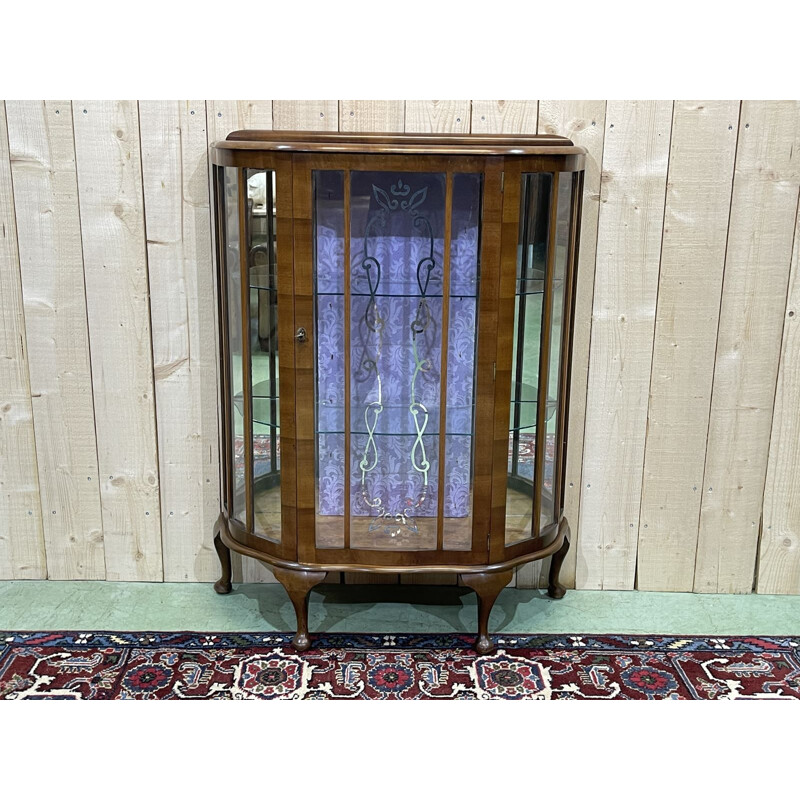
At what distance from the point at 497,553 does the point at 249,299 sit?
90cm

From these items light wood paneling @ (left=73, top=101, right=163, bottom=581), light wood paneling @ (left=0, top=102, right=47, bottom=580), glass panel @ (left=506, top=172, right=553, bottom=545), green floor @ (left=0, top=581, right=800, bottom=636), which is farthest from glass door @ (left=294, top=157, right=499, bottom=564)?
light wood paneling @ (left=0, top=102, right=47, bottom=580)

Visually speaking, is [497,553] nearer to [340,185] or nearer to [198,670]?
[198,670]

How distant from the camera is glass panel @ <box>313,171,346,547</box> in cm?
218

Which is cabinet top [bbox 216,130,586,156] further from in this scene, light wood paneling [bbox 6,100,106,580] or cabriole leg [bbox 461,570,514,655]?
cabriole leg [bbox 461,570,514,655]

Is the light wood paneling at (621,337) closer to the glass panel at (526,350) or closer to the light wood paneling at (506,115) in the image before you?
the light wood paneling at (506,115)

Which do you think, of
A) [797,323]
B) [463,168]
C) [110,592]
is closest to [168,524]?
[110,592]

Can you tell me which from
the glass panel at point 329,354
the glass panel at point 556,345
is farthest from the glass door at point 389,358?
the glass panel at point 556,345

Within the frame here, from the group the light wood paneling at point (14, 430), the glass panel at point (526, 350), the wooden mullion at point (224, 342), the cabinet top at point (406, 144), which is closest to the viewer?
the cabinet top at point (406, 144)

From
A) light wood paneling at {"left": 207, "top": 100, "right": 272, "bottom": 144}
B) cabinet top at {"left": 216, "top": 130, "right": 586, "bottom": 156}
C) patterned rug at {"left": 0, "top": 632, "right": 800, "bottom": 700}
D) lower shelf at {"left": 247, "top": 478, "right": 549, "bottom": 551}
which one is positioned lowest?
patterned rug at {"left": 0, "top": 632, "right": 800, "bottom": 700}

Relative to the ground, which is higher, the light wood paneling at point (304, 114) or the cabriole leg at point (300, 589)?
the light wood paneling at point (304, 114)

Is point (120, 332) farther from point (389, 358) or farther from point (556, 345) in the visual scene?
point (556, 345)

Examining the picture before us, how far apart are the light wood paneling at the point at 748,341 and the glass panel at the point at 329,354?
109cm

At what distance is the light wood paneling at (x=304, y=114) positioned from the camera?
2.46 meters

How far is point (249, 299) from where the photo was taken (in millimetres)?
2318
